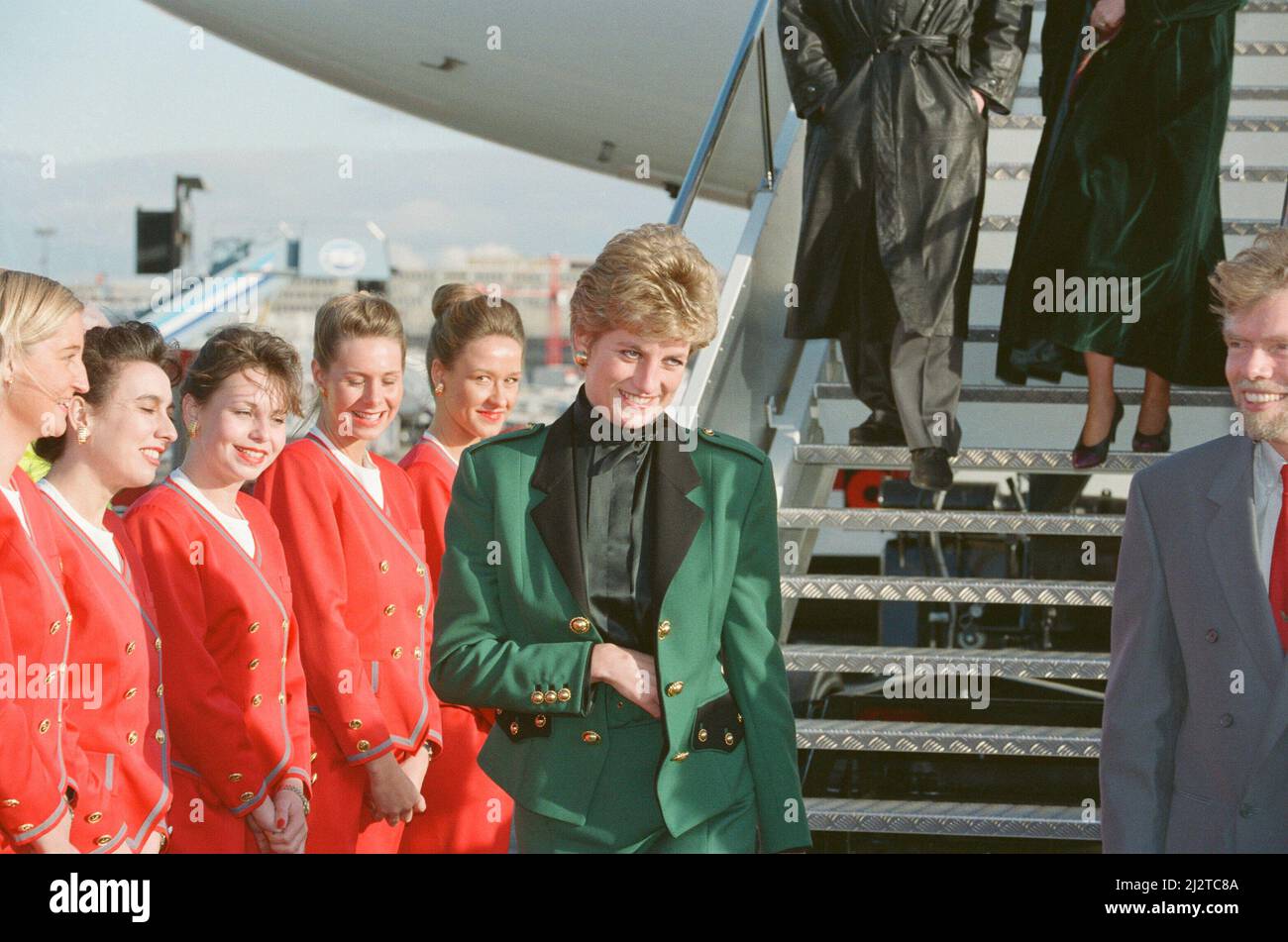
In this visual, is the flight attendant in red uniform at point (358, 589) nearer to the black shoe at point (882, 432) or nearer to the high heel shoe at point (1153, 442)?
the black shoe at point (882, 432)

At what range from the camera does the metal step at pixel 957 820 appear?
126 inches

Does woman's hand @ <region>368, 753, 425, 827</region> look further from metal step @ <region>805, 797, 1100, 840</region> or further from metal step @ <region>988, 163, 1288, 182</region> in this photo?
metal step @ <region>988, 163, 1288, 182</region>

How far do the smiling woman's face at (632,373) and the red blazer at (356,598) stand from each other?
0.96 metres

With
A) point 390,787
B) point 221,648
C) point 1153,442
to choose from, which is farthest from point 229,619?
point 1153,442

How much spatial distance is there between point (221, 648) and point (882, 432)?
1.99 m

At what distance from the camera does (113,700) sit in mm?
2139

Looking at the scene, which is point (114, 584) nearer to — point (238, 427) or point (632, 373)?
point (238, 427)

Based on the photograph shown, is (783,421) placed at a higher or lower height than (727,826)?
higher

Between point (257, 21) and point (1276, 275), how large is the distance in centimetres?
690

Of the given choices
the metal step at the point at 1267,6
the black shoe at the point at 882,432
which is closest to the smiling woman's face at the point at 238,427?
the black shoe at the point at 882,432

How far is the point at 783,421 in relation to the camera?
13.5ft
